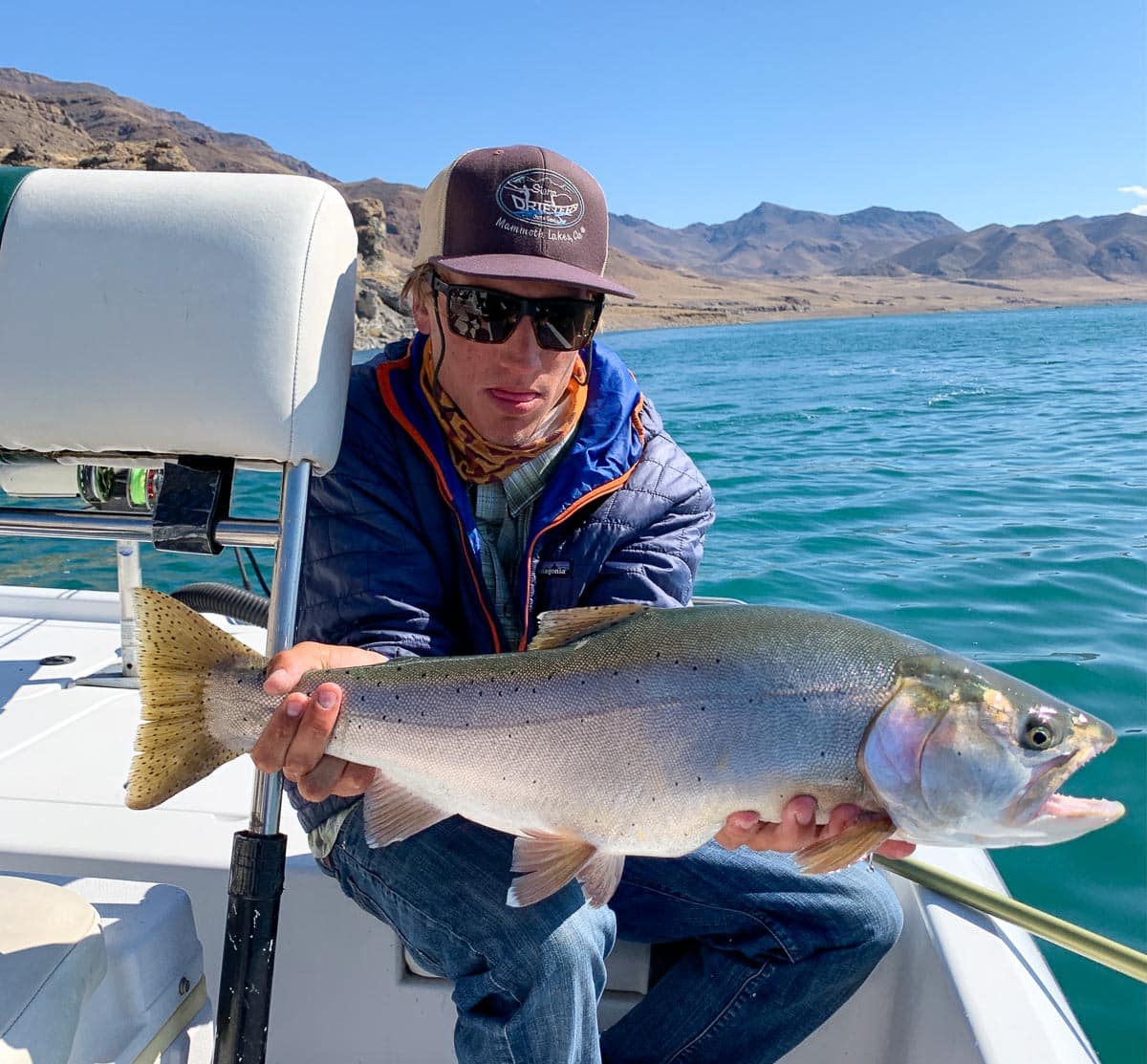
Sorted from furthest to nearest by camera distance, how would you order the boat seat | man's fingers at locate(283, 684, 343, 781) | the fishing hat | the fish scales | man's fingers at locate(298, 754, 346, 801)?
the fishing hat
man's fingers at locate(298, 754, 346, 801)
man's fingers at locate(283, 684, 343, 781)
the fish scales
the boat seat

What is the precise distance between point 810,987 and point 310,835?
131cm

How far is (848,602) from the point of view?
866 cm

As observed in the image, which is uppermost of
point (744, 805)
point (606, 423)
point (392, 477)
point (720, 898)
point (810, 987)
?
point (606, 423)

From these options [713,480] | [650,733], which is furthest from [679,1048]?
[713,480]

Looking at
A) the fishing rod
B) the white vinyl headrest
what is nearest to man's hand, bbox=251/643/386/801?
the white vinyl headrest

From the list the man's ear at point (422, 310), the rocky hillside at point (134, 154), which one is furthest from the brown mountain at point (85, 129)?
the man's ear at point (422, 310)

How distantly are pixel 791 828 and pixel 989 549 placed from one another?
861 centimetres

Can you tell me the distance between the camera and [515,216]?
8.16 feet

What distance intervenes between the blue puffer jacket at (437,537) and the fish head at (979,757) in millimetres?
863

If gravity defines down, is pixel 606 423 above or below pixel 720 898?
above

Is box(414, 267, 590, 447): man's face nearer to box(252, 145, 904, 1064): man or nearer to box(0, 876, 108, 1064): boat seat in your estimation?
box(252, 145, 904, 1064): man

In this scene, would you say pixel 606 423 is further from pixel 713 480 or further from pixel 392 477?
pixel 713 480

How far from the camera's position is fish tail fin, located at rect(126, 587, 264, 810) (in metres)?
2.06

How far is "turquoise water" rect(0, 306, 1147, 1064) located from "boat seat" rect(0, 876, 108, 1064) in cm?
339
